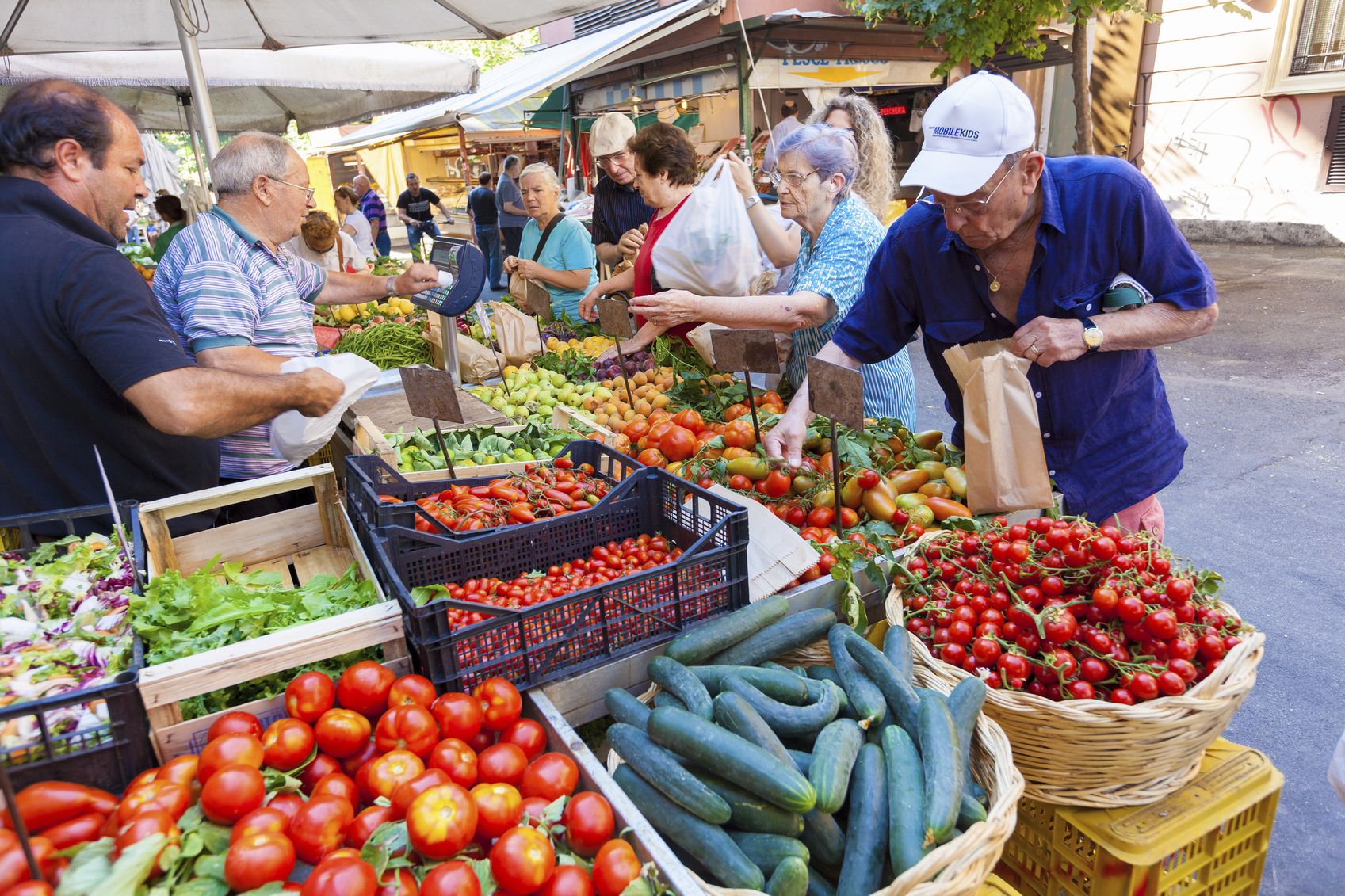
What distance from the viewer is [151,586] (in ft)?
5.65

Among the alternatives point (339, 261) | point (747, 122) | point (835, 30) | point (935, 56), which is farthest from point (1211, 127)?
point (339, 261)

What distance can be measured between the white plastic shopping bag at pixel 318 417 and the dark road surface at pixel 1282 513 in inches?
121

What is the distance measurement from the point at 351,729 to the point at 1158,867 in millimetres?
1592

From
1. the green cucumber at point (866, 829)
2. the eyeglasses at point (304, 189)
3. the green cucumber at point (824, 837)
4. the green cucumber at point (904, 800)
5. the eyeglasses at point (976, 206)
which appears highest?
the eyeglasses at point (304, 189)

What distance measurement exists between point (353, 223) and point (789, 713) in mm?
11397

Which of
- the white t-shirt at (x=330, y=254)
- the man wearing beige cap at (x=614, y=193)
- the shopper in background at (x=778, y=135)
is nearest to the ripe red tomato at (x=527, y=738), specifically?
the shopper in background at (x=778, y=135)

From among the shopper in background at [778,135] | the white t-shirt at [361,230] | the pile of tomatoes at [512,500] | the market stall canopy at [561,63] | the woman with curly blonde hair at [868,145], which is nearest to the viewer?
the pile of tomatoes at [512,500]

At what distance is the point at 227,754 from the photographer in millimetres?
1300

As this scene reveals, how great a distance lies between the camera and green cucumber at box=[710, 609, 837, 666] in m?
1.78

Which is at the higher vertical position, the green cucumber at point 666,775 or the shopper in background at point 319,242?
the shopper in background at point 319,242

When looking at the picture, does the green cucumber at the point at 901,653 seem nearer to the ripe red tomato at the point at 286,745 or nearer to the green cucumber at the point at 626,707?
the green cucumber at the point at 626,707

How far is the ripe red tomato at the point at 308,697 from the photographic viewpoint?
4.83 feet

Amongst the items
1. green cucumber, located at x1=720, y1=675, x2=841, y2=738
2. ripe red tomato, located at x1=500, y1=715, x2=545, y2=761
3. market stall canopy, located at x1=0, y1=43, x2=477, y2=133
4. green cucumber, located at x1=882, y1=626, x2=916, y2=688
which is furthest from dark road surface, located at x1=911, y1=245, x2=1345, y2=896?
market stall canopy, located at x1=0, y1=43, x2=477, y2=133

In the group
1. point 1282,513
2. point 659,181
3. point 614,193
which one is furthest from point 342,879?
point 614,193
